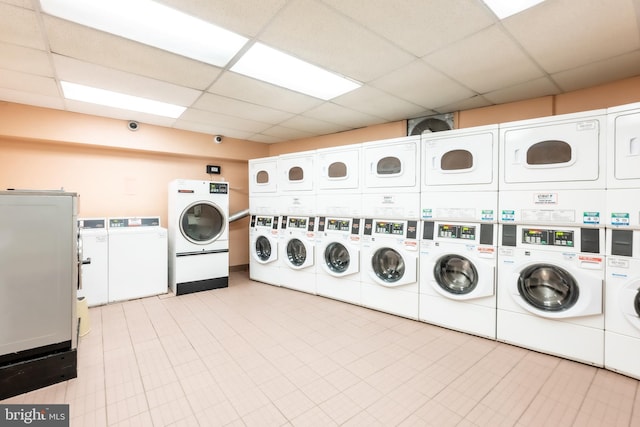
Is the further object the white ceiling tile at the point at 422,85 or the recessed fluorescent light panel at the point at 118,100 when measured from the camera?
the recessed fluorescent light panel at the point at 118,100

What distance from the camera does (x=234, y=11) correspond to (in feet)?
6.32

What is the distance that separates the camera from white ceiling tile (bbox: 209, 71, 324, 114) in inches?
120

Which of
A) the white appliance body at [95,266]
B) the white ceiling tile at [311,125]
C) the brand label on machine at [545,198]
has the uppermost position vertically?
the white ceiling tile at [311,125]

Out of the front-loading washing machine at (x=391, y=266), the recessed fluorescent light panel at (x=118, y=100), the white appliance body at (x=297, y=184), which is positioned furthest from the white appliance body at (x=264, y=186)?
the front-loading washing machine at (x=391, y=266)

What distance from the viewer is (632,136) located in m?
2.18

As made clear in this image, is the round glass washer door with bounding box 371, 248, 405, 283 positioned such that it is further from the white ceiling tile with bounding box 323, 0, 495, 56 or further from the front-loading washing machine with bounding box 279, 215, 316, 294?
the white ceiling tile with bounding box 323, 0, 495, 56

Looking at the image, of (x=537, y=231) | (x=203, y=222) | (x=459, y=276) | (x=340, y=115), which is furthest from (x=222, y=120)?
(x=537, y=231)

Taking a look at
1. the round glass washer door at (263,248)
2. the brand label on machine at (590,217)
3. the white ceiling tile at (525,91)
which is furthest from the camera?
the round glass washer door at (263,248)

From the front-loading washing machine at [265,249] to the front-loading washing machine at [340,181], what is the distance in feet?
3.27

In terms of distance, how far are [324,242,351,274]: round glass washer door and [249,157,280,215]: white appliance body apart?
46.3 inches

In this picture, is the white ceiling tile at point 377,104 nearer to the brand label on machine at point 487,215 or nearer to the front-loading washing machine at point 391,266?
the front-loading washing machine at point 391,266

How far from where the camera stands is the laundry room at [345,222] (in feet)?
6.50

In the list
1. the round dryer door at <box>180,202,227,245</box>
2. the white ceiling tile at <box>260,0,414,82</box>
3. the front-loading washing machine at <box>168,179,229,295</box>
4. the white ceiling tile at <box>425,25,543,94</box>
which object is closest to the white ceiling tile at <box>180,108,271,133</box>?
the front-loading washing machine at <box>168,179,229,295</box>

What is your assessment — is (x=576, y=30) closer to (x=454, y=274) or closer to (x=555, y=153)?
(x=555, y=153)
